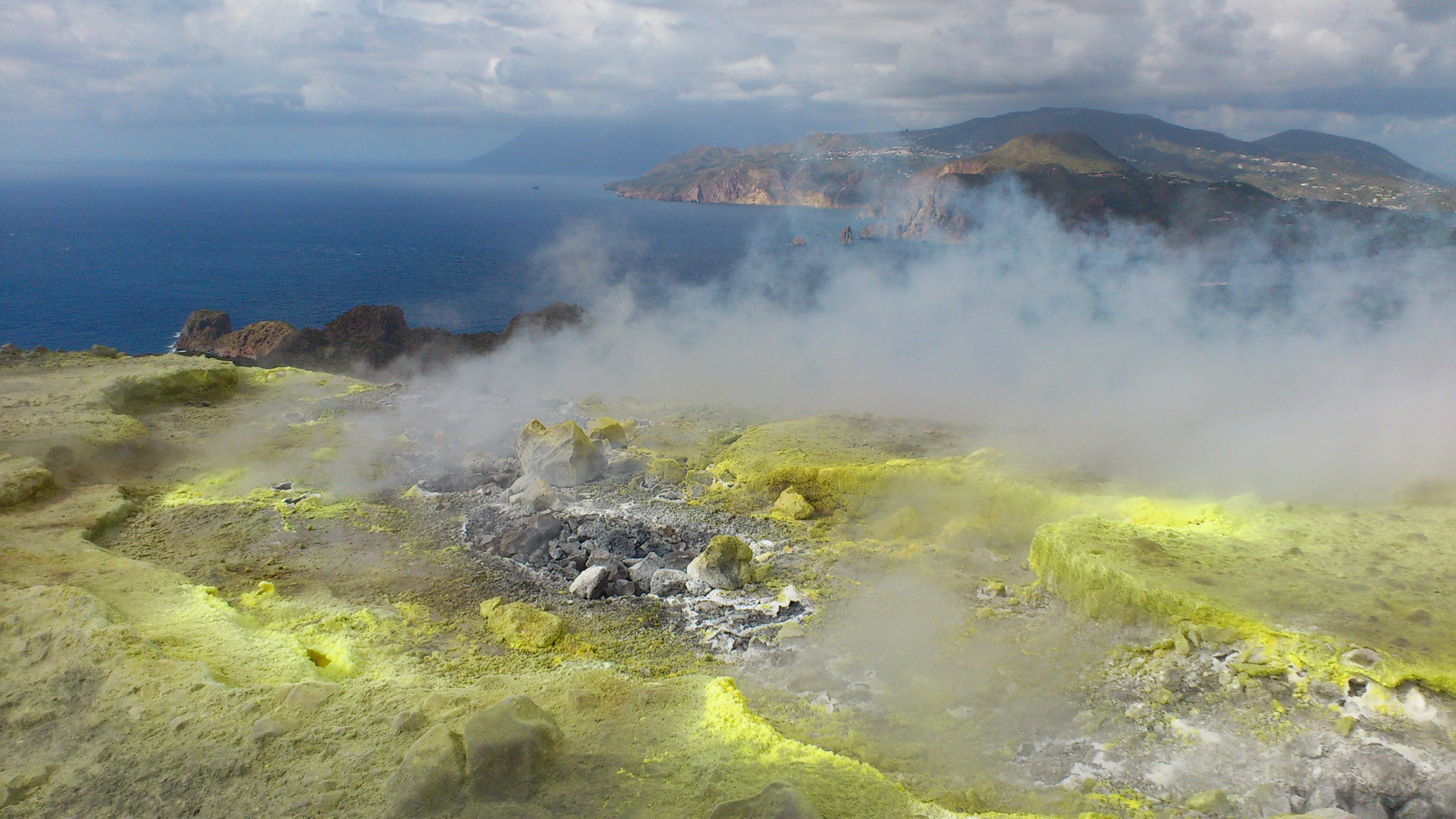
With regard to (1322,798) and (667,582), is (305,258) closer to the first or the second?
(667,582)

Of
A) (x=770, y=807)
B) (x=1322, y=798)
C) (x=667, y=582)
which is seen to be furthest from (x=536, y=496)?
(x=1322, y=798)

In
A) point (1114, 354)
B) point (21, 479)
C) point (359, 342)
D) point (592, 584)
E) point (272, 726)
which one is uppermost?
point (1114, 354)

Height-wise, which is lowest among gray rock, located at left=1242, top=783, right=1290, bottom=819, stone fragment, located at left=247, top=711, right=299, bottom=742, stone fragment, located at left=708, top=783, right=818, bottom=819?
gray rock, located at left=1242, top=783, right=1290, bottom=819

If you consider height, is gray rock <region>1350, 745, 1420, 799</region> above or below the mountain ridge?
below

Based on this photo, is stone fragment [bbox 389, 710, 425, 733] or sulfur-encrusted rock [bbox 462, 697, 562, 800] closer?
sulfur-encrusted rock [bbox 462, 697, 562, 800]

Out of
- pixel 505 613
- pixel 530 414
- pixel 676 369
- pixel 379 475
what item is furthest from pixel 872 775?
pixel 676 369

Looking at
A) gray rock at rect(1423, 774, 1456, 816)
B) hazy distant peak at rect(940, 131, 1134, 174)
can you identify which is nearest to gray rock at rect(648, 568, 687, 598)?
gray rock at rect(1423, 774, 1456, 816)

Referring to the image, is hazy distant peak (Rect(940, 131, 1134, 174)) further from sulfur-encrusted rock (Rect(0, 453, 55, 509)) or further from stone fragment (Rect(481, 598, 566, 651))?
sulfur-encrusted rock (Rect(0, 453, 55, 509))

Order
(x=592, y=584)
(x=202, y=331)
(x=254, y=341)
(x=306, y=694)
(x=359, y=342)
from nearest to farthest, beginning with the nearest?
1. (x=306, y=694)
2. (x=592, y=584)
3. (x=359, y=342)
4. (x=254, y=341)
5. (x=202, y=331)
